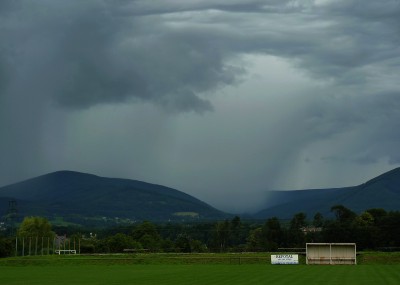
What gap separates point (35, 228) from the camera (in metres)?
158

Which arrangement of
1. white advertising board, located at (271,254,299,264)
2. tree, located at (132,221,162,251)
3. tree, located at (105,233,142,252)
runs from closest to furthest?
white advertising board, located at (271,254,299,264) < tree, located at (105,233,142,252) < tree, located at (132,221,162,251)

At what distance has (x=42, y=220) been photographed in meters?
162

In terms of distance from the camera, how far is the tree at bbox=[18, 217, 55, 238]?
155475 mm

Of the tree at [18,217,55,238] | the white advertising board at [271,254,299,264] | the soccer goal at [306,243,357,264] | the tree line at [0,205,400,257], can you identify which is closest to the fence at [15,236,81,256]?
the tree line at [0,205,400,257]

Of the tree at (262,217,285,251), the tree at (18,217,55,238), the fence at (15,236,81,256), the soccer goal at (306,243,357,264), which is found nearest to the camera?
the soccer goal at (306,243,357,264)

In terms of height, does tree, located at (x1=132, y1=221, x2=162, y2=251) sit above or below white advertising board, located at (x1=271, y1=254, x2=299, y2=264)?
above

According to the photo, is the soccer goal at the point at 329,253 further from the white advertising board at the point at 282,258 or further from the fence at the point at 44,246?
the fence at the point at 44,246

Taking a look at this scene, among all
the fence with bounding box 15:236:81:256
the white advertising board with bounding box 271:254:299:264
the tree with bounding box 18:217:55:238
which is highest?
the tree with bounding box 18:217:55:238

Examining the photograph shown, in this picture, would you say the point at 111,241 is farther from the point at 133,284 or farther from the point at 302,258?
the point at 133,284

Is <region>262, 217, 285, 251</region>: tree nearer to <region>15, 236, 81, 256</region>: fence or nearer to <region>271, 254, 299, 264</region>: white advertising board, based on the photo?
<region>15, 236, 81, 256</region>: fence

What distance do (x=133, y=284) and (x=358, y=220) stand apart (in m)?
109

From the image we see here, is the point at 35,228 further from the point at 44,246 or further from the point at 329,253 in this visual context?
the point at 329,253

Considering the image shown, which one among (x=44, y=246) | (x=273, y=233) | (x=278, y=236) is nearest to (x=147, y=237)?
(x=44, y=246)

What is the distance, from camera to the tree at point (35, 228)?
155 m
